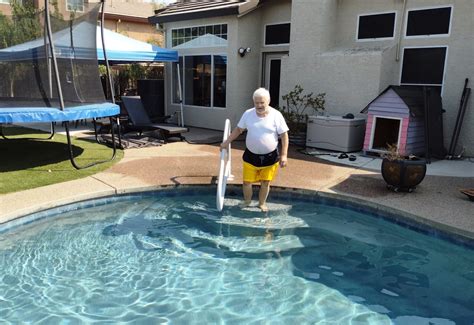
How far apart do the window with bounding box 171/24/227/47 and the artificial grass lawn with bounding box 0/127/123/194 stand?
492 centimetres

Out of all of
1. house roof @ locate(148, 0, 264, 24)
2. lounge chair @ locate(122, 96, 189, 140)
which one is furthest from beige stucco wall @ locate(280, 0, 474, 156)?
lounge chair @ locate(122, 96, 189, 140)

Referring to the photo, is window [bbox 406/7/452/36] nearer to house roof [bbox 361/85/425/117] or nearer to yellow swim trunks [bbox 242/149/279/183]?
house roof [bbox 361/85/425/117]

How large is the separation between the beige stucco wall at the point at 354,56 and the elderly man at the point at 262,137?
498 centimetres

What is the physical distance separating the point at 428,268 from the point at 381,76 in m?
5.80

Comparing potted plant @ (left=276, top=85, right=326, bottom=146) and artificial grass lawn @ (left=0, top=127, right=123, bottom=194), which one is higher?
potted plant @ (left=276, top=85, right=326, bottom=146)

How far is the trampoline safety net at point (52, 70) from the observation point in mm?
7160

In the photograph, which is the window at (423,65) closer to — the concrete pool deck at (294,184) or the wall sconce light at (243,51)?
the concrete pool deck at (294,184)

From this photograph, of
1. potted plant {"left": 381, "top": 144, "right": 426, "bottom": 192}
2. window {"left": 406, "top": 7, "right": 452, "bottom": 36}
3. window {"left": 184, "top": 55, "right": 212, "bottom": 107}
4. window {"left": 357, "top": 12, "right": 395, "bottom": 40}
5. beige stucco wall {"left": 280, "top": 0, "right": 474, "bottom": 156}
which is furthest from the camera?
window {"left": 184, "top": 55, "right": 212, "bottom": 107}

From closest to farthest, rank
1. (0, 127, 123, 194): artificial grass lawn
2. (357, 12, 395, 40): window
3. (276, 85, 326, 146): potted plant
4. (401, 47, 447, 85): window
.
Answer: (0, 127, 123, 194): artificial grass lawn
(401, 47, 447, 85): window
(357, 12, 395, 40): window
(276, 85, 326, 146): potted plant

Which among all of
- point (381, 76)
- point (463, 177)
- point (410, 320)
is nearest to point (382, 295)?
point (410, 320)

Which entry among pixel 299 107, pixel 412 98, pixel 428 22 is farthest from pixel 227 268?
pixel 428 22

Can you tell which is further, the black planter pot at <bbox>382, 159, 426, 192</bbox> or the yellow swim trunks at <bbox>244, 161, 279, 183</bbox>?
the black planter pot at <bbox>382, 159, 426, 192</bbox>

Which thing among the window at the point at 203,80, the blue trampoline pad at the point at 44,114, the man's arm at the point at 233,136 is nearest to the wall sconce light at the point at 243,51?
the window at the point at 203,80

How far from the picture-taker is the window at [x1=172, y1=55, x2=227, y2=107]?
483 inches
